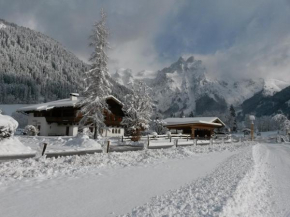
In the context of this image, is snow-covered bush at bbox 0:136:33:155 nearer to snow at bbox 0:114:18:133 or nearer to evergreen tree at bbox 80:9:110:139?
snow at bbox 0:114:18:133

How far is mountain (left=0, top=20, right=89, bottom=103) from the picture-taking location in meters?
148

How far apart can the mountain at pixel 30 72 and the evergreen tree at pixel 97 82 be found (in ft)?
393

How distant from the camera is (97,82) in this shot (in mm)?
31766

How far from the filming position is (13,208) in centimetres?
576

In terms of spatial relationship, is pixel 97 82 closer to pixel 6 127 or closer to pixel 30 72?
pixel 6 127

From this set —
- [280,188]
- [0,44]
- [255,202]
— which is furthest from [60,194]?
[0,44]

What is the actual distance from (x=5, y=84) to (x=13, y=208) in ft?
546

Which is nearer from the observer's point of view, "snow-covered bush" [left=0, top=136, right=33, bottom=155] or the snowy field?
the snowy field

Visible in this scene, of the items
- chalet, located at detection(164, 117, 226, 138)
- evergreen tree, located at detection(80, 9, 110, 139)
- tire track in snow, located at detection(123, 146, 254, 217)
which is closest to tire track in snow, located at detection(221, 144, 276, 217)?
tire track in snow, located at detection(123, 146, 254, 217)

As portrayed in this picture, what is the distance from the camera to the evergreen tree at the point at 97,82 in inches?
1233

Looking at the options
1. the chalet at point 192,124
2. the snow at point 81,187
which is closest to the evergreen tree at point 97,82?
the snow at point 81,187

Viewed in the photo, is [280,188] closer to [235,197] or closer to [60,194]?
[235,197]

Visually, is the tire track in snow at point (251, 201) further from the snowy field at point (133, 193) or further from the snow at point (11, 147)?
the snow at point (11, 147)

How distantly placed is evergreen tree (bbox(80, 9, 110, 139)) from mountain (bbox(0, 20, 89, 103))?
11984cm
